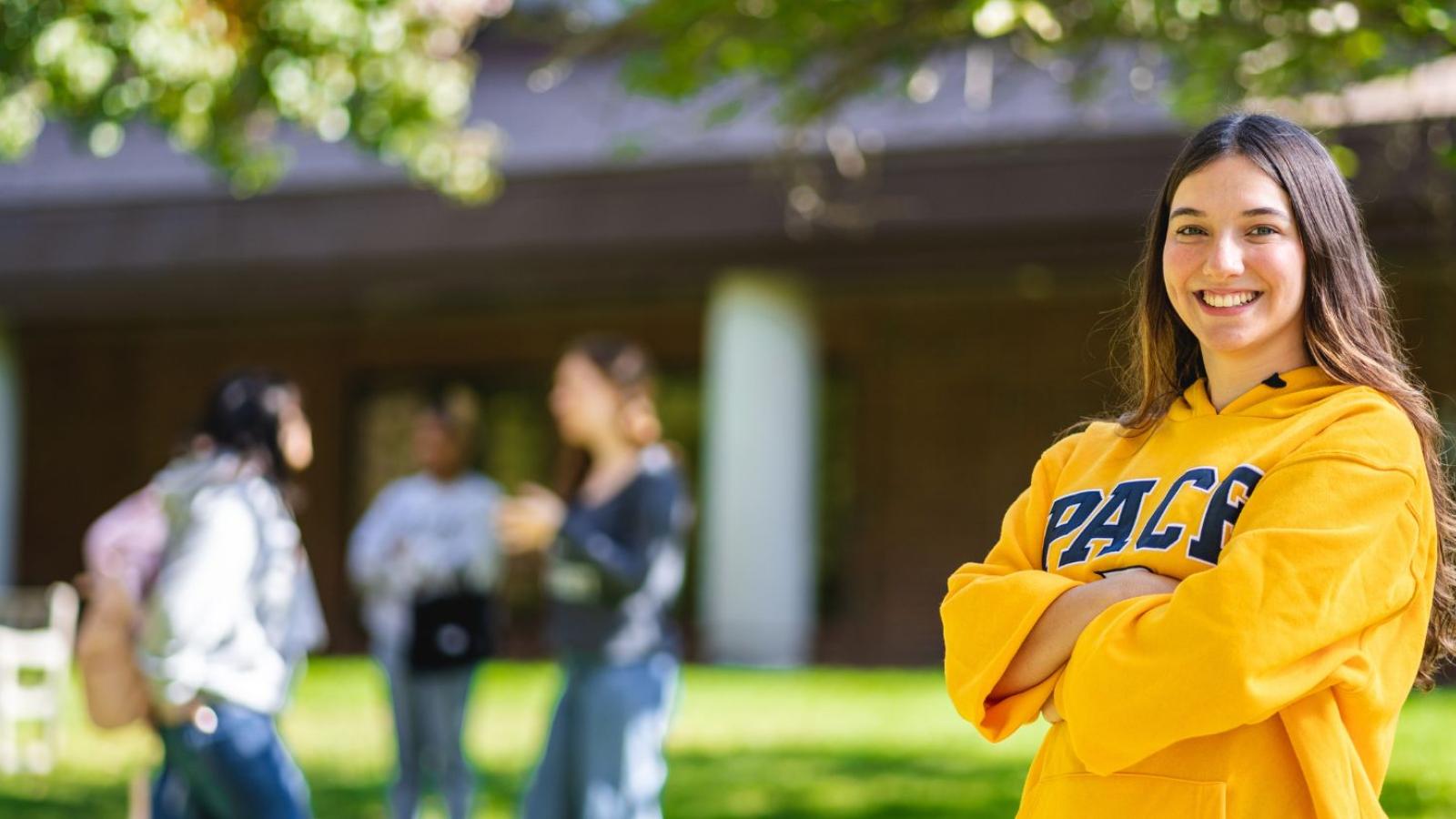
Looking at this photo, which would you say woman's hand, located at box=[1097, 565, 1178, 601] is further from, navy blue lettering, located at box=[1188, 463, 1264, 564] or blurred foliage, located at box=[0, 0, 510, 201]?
blurred foliage, located at box=[0, 0, 510, 201]

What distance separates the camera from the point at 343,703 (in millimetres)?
13102

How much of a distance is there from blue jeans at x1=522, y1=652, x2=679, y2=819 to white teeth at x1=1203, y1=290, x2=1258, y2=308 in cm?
314

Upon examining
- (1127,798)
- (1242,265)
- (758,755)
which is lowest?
(758,755)

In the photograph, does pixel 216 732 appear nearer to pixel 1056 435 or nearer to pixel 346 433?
pixel 1056 435

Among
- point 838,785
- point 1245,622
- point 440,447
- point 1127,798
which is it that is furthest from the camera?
point 838,785

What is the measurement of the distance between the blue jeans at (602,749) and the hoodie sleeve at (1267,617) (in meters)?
3.03

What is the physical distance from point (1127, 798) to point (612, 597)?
3.16 m

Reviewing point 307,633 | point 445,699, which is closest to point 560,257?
point 445,699

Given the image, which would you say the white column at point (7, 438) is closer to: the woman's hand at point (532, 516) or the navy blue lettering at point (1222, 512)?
the woman's hand at point (532, 516)

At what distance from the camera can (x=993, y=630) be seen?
8.41 feet

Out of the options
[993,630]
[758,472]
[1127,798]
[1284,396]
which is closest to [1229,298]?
[1284,396]

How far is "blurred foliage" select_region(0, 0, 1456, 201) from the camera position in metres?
5.57

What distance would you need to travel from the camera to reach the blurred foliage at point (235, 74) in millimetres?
5664

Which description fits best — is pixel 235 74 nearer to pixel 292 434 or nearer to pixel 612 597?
pixel 292 434
